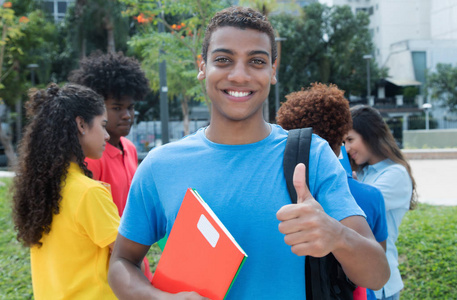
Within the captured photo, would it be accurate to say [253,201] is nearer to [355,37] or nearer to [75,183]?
[75,183]

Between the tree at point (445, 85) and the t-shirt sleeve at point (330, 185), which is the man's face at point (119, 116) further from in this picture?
the tree at point (445, 85)

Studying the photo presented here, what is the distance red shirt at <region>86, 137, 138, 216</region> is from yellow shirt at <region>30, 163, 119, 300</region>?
0.71 metres

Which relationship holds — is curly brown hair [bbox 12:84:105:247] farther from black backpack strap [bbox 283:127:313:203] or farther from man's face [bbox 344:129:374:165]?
man's face [bbox 344:129:374:165]

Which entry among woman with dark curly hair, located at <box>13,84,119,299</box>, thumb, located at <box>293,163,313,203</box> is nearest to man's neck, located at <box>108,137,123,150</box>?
woman with dark curly hair, located at <box>13,84,119,299</box>

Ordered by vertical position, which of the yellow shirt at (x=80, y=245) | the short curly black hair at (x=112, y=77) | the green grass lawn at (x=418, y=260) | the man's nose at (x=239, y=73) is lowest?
the green grass lawn at (x=418, y=260)

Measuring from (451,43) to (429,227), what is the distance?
1702 inches

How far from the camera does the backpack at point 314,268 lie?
55.4 inches

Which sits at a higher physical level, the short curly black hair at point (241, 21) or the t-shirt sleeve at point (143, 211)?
the short curly black hair at point (241, 21)

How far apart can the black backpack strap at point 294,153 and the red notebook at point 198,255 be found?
0.28 m

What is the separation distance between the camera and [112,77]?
3.67 metres

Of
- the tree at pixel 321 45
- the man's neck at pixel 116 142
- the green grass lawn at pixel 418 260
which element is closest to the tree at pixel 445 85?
the tree at pixel 321 45

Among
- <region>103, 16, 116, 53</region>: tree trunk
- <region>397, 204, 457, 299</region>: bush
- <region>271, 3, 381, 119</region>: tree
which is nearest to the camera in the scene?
<region>397, 204, 457, 299</region>: bush

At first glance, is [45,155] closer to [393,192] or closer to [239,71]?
[239,71]

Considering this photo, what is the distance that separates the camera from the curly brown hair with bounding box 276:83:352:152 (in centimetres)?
229
